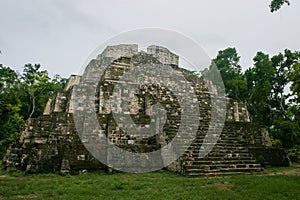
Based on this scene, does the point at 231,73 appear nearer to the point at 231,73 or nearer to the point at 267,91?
the point at 231,73

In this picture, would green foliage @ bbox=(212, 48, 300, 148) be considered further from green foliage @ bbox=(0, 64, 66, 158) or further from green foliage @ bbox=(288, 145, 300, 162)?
green foliage @ bbox=(0, 64, 66, 158)

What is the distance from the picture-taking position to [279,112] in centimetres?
2209

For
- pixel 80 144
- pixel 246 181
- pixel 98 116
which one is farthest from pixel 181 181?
pixel 98 116

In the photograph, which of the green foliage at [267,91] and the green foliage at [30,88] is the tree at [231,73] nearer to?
the green foliage at [267,91]

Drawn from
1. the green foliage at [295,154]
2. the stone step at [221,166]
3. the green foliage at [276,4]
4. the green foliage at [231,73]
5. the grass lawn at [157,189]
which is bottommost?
the grass lawn at [157,189]

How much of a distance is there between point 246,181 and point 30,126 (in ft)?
29.8

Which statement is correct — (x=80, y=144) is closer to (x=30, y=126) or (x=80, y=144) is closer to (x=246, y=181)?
(x=30, y=126)

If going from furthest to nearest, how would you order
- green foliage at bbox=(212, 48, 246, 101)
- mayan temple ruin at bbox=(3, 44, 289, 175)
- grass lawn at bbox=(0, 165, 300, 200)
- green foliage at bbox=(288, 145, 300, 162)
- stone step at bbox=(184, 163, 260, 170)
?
green foliage at bbox=(212, 48, 246, 101), green foliage at bbox=(288, 145, 300, 162), mayan temple ruin at bbox=(3, 44, 289, 175), stone step at bbox=(184, 163, 260, 170), grass lawn at bbox=(0, 165, 300, 200)

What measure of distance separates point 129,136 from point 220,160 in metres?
3.72

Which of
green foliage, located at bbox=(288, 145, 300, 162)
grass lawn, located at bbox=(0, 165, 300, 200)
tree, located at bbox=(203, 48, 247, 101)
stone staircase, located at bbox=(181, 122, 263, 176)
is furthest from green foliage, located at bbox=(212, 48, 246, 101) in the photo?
grass lawn, located at bbox=(0, 165, 300, 200)

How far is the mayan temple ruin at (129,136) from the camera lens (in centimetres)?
890

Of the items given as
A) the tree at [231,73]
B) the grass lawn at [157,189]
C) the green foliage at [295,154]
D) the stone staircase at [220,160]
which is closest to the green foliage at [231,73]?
the tree at [231,73]

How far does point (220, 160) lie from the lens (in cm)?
922

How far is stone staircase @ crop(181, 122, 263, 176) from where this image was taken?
338 inches
